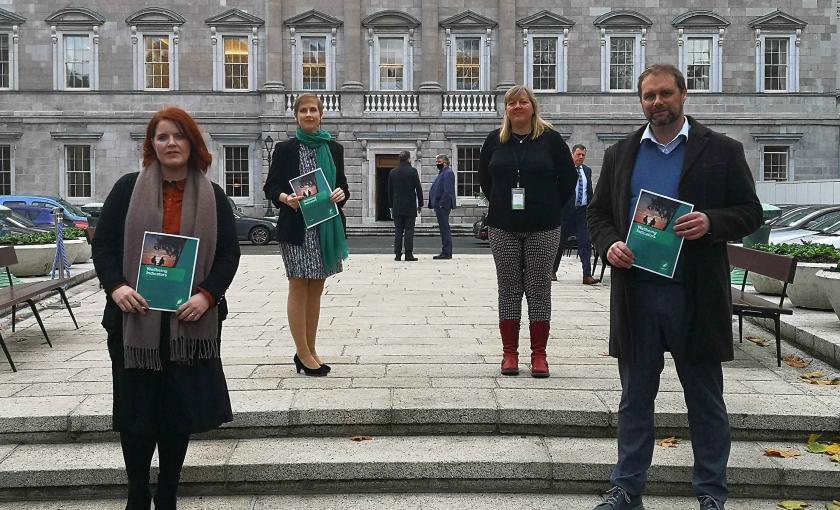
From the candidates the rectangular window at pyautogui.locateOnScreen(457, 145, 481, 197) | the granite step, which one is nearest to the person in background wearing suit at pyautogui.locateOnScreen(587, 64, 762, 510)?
the granite step

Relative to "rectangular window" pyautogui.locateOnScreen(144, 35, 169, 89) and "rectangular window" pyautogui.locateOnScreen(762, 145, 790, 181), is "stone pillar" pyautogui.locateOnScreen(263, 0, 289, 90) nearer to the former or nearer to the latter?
"rectangular window" pyautogui.locateOnScreen(144, 35, 169, 89)

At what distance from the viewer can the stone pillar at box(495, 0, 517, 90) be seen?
35844mm

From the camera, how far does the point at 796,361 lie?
25.3 feet

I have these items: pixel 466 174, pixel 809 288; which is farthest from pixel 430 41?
pixel 809 288

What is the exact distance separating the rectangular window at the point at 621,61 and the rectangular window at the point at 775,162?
636 centimetres

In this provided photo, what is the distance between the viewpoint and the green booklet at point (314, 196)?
262 inches

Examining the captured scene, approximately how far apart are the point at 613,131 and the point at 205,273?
3292 centimetres

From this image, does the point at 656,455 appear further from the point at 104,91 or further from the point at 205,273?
the point at 104,91

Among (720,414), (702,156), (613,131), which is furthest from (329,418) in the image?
(613,131)

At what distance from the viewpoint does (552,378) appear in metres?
6.87

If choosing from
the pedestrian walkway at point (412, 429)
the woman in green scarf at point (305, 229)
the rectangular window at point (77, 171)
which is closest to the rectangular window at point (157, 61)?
the rectangular window at point (77, 171)

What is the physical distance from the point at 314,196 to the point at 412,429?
6.39 feet

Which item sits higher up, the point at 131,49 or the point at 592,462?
the point at 131,49

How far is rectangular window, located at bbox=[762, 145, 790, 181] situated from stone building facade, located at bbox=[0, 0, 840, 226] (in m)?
0.08
